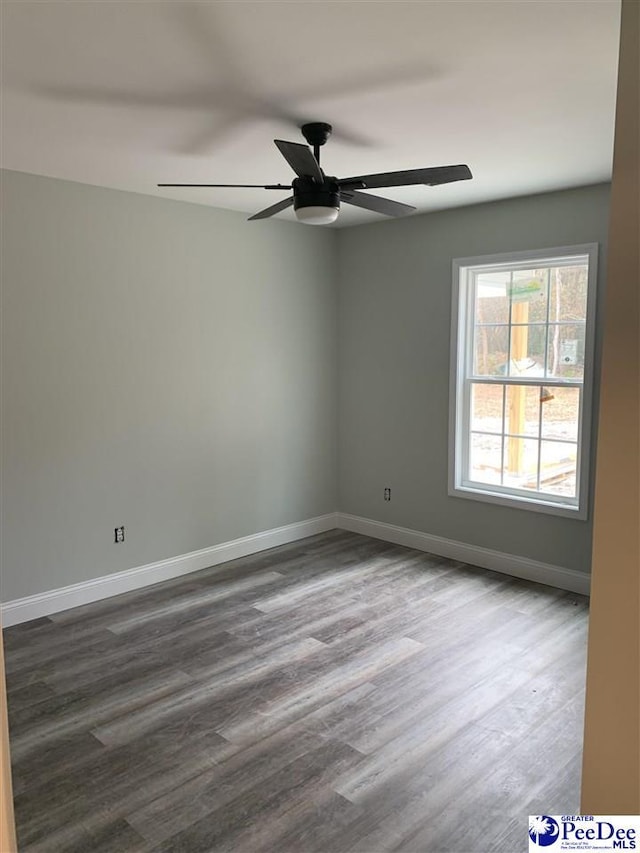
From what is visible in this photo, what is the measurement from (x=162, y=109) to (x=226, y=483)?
282cm

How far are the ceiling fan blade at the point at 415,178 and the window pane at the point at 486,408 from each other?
7.40 feet

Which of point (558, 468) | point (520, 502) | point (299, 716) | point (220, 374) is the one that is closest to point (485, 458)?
point (520, 502)

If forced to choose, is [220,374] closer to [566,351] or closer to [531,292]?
[531,292]

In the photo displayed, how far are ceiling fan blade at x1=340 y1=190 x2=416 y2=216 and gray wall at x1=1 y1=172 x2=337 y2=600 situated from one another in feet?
5.63

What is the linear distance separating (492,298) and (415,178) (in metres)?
2.15

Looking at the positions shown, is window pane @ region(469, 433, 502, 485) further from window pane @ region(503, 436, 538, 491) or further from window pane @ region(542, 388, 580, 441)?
window pane @ region(542, 388, 580, 441)

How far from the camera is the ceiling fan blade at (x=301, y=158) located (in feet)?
7.80

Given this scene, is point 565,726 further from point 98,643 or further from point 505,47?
point 505,47

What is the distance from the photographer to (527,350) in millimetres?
4555

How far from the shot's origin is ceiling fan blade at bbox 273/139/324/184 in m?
2.38

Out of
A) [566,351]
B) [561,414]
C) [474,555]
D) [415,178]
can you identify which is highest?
[415,178]

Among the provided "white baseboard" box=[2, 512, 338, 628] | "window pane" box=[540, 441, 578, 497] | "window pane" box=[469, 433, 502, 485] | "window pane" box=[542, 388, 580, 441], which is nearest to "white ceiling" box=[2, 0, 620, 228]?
"window pane" box=[542, 388, 580, 441]

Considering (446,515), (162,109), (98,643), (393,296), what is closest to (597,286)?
(393,296)

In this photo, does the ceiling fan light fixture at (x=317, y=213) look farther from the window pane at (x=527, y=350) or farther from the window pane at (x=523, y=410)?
the window pane at (x=523, y=410)
